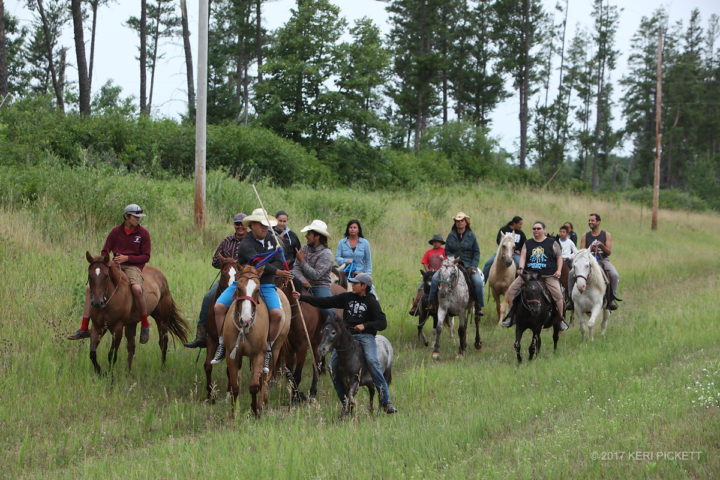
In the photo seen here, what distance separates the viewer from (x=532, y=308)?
11.0 metres

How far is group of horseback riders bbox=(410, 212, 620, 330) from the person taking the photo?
1211 centimetres

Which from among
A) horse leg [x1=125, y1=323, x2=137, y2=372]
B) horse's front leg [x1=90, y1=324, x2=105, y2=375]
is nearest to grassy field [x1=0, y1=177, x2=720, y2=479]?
horse's front leg [x1=90, y1=324, x2=105, y2=375]

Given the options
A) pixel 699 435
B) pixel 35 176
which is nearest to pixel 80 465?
pixel 699 435

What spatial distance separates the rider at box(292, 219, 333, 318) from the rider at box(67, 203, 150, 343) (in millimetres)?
2389

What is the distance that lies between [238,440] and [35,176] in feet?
36.3

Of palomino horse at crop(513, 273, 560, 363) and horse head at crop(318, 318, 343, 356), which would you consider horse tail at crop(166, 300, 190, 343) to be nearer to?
horse head at crop(318, 318, 343, 356)

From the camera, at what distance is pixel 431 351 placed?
40.8 ft

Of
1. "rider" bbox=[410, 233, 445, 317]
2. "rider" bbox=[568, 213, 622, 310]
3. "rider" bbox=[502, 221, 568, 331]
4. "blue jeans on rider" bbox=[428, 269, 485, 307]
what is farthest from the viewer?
"rider" bbox=[568, 213, 622, 310]

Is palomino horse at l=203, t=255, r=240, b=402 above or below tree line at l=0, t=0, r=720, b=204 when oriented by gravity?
below

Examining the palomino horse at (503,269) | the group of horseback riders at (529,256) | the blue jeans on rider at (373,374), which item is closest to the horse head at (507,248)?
the palomino horse at (503,269)

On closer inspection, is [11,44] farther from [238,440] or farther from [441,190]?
[238,440]

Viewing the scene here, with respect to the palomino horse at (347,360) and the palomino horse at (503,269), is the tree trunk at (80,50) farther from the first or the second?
the palomino horse at (347,360)

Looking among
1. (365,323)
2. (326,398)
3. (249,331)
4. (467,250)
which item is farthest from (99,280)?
(467,250)

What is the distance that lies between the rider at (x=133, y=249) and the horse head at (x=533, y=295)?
20.9ft
